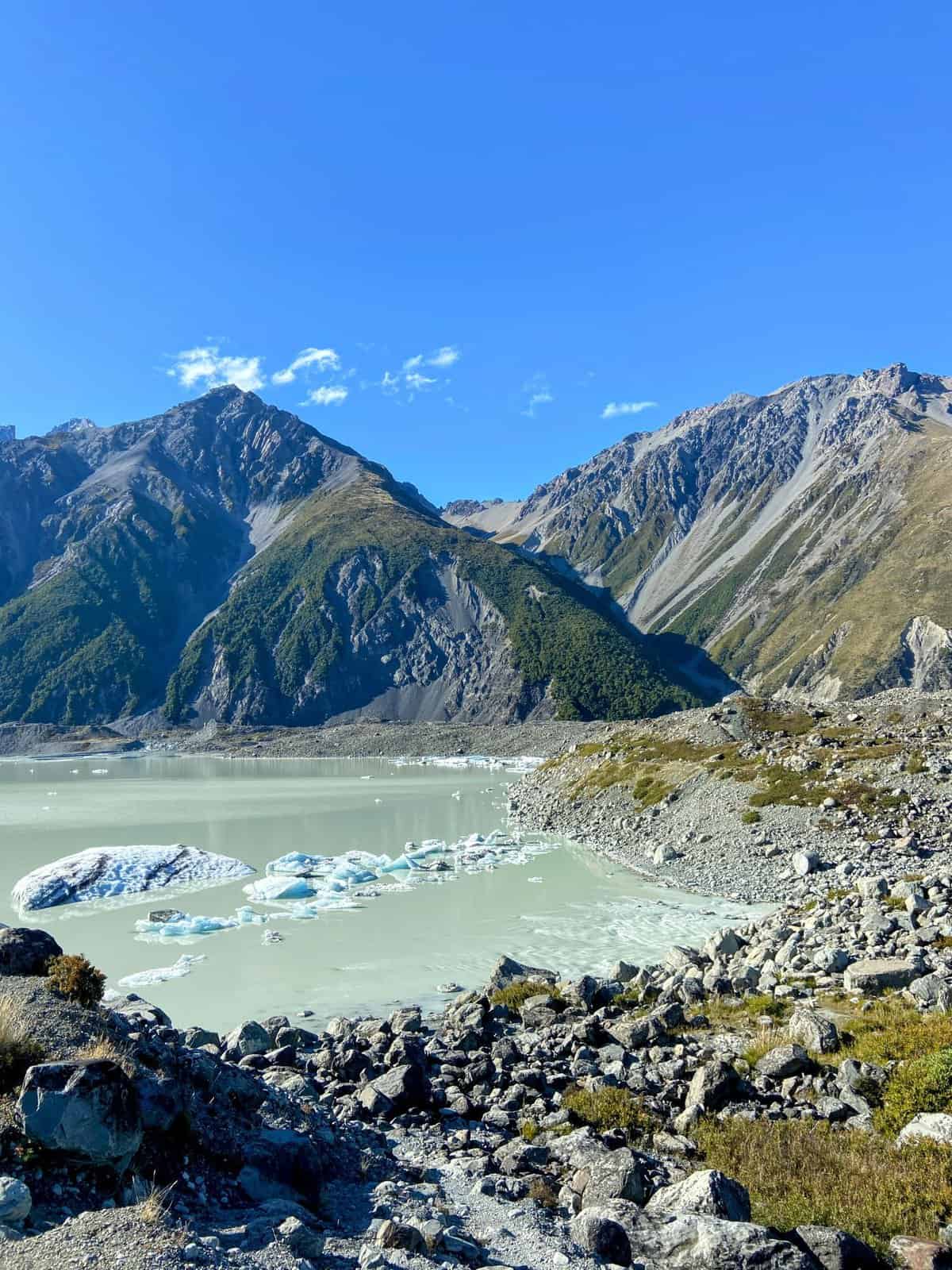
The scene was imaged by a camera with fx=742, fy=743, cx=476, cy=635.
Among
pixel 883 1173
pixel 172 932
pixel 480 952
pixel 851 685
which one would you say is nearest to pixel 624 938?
pixel 480 952

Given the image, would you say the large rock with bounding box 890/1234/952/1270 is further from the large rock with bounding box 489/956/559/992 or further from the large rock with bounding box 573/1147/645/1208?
the large rock with bounding box 489/956/559/992

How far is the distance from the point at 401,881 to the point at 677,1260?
35362 millimetres

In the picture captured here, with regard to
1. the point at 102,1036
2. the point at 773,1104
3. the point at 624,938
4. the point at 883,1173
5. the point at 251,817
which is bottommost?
the point at 251,817

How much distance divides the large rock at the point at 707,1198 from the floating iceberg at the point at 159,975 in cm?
2132

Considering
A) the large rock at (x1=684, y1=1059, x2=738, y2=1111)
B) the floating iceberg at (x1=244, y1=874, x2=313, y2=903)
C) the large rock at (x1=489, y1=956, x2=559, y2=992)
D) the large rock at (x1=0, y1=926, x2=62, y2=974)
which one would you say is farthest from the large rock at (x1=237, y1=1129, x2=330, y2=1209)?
the floating iceberg at (x1=244, y1=874, x2=313, y2=903)

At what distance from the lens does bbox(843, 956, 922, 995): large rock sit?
57.0 ft

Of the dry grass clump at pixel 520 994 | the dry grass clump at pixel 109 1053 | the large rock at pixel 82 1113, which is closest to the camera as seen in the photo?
the large rock at pixel 82 1113

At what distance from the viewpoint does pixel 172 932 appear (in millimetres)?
31266

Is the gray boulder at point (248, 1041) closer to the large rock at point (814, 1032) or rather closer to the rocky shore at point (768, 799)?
the large rock at point (814, 1032)

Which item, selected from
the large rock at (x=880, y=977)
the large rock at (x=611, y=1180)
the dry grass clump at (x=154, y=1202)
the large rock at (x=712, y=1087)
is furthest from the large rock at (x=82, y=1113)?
the large rock at (x=880, y=977)

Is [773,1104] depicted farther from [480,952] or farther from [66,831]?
[66,831]

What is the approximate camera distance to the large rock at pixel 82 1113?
7.96 metres

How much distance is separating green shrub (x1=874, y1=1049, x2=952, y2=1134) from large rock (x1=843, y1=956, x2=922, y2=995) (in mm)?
5651

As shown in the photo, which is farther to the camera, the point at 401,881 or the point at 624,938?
the point at 401,881
